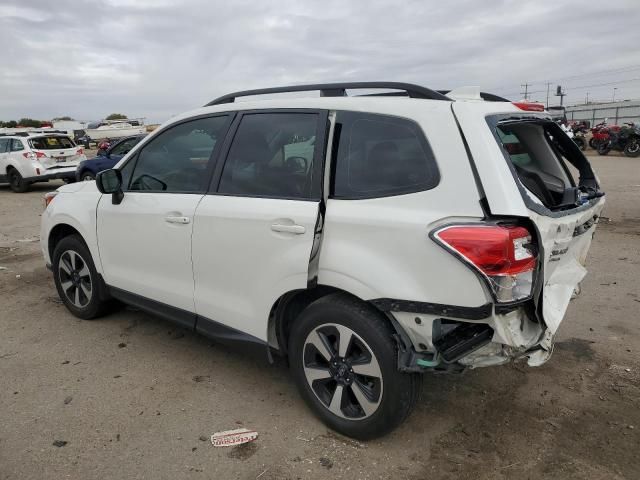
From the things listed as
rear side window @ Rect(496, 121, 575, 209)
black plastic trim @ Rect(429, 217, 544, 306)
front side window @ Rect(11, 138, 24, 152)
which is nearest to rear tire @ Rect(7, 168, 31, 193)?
front side window @ Rect(11, 138, 24, 152)

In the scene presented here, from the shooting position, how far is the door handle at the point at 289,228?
271 centimetres

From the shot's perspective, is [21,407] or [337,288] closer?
[337,288]

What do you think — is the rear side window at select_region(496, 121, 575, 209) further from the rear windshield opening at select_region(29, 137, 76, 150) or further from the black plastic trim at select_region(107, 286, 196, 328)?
the rear windshield opening at select_region(29, 137, 76, 150)

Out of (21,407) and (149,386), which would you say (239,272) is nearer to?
(149,386)

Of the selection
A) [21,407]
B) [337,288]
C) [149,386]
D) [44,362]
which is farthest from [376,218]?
[44,362]

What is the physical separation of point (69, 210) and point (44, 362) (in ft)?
4.17

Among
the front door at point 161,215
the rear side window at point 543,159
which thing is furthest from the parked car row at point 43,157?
the rear side window at point 543,159

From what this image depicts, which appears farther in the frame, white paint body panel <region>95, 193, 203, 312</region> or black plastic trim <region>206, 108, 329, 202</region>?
white paint body panel <region>95, 193, 203, 312</region>

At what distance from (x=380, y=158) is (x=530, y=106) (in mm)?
1022

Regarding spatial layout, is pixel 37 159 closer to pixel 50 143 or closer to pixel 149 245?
pixel 50 143

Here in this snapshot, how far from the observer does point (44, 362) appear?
12.5ft

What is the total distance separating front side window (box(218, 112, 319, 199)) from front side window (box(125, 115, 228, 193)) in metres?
0.21

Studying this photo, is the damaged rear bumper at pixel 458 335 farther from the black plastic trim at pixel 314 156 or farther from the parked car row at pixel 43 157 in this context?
the parked car row at pixel 43 157

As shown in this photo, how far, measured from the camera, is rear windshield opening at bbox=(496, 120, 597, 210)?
2.97 m
